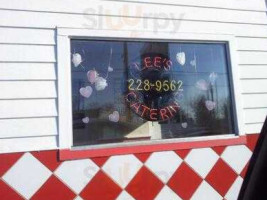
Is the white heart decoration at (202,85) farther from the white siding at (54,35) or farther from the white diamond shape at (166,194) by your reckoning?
the white diamond shape at (166,194)

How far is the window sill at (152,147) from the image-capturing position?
2971mm

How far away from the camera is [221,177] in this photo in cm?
340

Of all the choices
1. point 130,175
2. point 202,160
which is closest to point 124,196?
point 130,175

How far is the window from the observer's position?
3133mm

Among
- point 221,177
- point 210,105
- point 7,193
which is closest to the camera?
point 7,193

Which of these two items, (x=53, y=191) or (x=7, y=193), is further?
(x=53, y=191)

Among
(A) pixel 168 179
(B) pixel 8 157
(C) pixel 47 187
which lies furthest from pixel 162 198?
(B) pixel 8 157

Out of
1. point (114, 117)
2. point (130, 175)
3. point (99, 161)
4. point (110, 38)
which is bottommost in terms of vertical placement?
point (130, 175)

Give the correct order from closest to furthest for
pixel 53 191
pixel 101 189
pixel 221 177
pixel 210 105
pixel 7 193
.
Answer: pixel 7 193, pixel 53 191, pixel 101 189, pixel 221 177, pixel 210 105

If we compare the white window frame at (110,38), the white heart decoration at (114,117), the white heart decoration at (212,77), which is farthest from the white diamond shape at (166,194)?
the white heart decoration at (212,77)

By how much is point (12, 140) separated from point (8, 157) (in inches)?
5.4

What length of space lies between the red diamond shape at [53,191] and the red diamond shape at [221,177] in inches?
52.4

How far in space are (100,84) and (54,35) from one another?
1.93ft

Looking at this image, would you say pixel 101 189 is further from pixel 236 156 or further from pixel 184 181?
pixel 236 156
